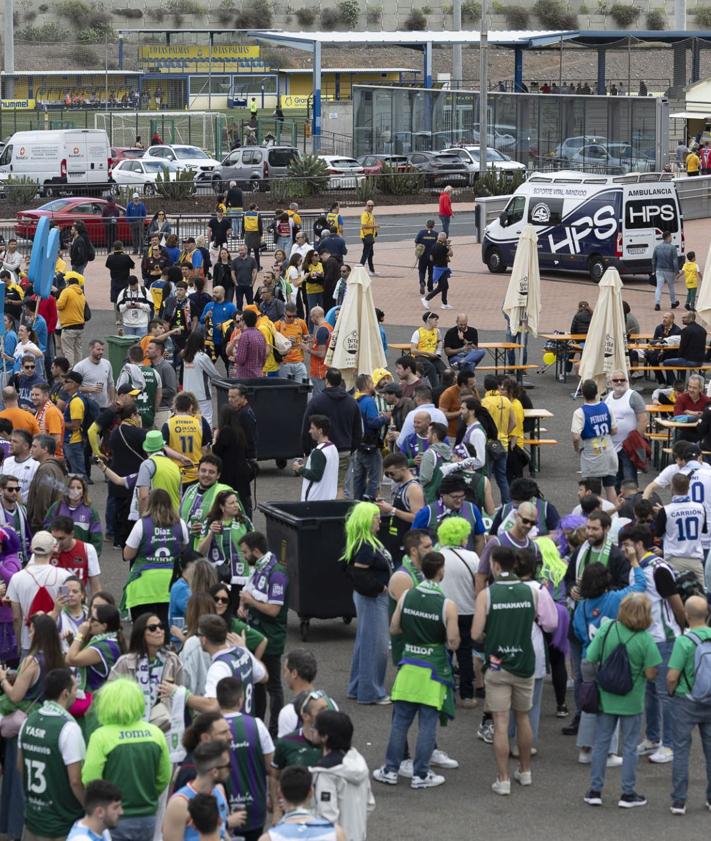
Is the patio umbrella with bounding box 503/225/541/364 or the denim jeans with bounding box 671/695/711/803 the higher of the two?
the patio umbrella with bounding box 503/225/541/364

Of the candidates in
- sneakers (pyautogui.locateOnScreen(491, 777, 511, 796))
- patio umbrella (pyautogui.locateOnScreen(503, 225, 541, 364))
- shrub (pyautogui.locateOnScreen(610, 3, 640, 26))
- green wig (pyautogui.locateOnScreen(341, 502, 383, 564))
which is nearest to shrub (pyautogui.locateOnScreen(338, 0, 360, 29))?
shrub (pyautogui.locateOnScreen(610, 3, 640, 26))

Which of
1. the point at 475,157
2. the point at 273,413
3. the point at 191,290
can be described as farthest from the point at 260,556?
the point at 475,157

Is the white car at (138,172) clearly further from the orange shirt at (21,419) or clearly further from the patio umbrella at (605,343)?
the orange shirt at (21,419)

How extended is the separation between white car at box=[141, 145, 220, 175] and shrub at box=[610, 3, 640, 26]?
60.0 m

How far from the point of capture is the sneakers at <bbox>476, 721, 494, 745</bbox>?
35.6 ft

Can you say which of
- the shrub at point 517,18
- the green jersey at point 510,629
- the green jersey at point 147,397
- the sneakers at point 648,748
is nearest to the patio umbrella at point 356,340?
the green jersey at point 147,397

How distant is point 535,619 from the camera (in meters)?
10.3

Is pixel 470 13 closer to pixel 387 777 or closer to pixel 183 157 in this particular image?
pixel 183 157

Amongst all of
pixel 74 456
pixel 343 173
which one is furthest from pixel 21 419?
pixel 343 173

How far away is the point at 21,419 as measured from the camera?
15.0 meters

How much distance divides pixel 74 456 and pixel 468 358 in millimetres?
6119

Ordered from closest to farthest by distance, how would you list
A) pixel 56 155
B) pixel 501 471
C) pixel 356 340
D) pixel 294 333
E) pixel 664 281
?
pixel 501 471 → pixel 356 340 → pixel 294 333 → pixel 664 281 → pixel 56 155

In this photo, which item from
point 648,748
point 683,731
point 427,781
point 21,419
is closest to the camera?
point 683,731

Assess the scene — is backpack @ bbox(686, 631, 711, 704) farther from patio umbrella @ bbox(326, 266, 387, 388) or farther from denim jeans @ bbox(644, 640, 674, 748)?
patio umbrella @ bbox(326, 266, 387, 388)
